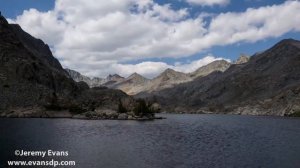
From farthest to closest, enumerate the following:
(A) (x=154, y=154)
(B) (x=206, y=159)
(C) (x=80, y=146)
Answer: (C) (x=80, y=146)
(A) (x=154, y=154)
(B) (x=206, y=159)

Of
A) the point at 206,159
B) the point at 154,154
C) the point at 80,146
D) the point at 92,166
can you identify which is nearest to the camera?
the point at 92,166

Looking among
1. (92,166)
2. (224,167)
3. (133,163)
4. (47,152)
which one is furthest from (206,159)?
(47,152)

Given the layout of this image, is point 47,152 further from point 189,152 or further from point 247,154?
point 247,154

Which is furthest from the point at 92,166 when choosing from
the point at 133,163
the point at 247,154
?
the point at 247,154

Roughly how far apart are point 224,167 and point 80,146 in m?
37.1

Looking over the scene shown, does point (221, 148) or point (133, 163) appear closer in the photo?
Result: point (133, 163)

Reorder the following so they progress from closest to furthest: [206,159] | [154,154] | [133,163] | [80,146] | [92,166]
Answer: [92,166], [133,163], [206,159], [154,154], [80,146]

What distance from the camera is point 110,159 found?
69500 mm

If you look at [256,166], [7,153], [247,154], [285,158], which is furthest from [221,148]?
[7,153]

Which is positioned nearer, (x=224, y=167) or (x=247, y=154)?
(x=224, y=167)

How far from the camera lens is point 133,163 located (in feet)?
217

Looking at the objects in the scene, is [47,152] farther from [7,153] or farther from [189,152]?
[189,152]

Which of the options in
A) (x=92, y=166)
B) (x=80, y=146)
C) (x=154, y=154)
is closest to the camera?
(x=92, y=166)

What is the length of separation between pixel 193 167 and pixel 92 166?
16967 mm
